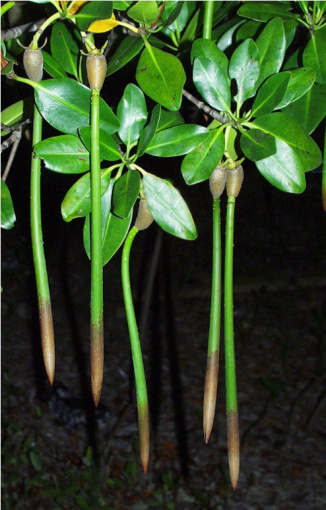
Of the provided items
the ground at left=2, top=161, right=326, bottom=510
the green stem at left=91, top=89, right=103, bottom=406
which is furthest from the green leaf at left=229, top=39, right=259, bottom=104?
the ground at left=2, top=161, right=326, bottom=510

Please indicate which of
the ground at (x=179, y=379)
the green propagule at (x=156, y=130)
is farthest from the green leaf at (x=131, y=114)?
the ground at (x=179, y=379)

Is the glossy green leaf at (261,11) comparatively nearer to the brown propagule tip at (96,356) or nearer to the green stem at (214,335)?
the green stem at (214,335)

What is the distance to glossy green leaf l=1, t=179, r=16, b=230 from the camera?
1.36 feet

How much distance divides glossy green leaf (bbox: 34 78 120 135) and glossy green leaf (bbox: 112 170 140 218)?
0.14 ft

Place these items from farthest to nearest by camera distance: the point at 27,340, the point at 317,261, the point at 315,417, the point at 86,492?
the point at 317,261, the point at 27,340, the point at 315,417, the point at 86,492

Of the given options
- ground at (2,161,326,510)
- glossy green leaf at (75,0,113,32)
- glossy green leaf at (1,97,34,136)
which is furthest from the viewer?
ground at (2,161,326,510)

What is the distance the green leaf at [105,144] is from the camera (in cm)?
37

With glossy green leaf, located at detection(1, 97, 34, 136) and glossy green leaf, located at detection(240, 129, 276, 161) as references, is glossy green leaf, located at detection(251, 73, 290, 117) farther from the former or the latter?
glossy green leaf, located at detection(1, 97, 34, 136)

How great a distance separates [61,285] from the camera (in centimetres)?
288

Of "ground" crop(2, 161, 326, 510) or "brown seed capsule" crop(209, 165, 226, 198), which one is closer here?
"brown seed capsule" crop(209, 165, 226, 198)

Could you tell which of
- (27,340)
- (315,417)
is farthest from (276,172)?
(27,340)

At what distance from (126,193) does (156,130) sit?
0.05 meters

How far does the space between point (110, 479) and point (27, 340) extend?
83 centimetres

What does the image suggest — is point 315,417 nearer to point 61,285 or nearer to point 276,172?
point 61,285
